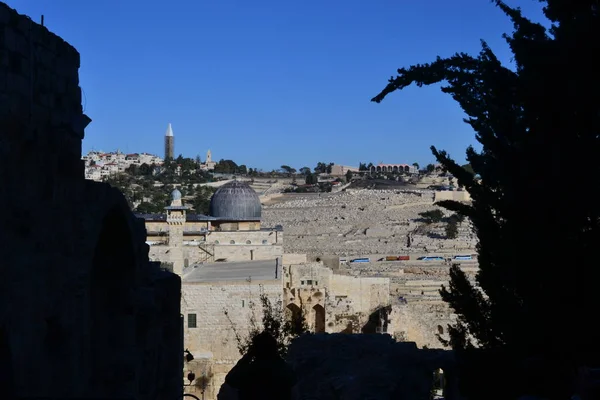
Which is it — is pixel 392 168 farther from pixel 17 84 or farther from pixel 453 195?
pixel 17 84

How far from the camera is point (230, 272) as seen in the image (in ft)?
64.8

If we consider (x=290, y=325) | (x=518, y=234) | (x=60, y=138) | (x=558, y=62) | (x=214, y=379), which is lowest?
(x=214, y=379)

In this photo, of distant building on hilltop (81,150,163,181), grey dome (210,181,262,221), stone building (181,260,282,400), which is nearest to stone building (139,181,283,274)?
grey dome (210,181,262,221)

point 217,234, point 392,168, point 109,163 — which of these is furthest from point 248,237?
point 392,168

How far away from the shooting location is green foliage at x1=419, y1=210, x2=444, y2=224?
59.8 m

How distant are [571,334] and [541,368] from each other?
0.67 m

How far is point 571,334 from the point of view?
14.6 feet

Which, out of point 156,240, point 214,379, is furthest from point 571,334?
point 156,240

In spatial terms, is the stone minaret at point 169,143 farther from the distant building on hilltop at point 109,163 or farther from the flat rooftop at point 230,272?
the flat rooftop at point 230,272

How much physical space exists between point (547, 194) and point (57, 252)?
2.76m

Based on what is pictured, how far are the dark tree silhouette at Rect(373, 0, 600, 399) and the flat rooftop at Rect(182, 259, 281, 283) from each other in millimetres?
11878

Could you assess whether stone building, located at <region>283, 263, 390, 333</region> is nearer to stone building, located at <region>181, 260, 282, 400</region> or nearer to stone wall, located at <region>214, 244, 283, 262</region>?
stone building, located at <region>181, 260, 282, 400</region>

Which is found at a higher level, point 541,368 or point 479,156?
point 479,156

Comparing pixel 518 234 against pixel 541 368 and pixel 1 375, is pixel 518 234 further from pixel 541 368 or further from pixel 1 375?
pixel 1 375
